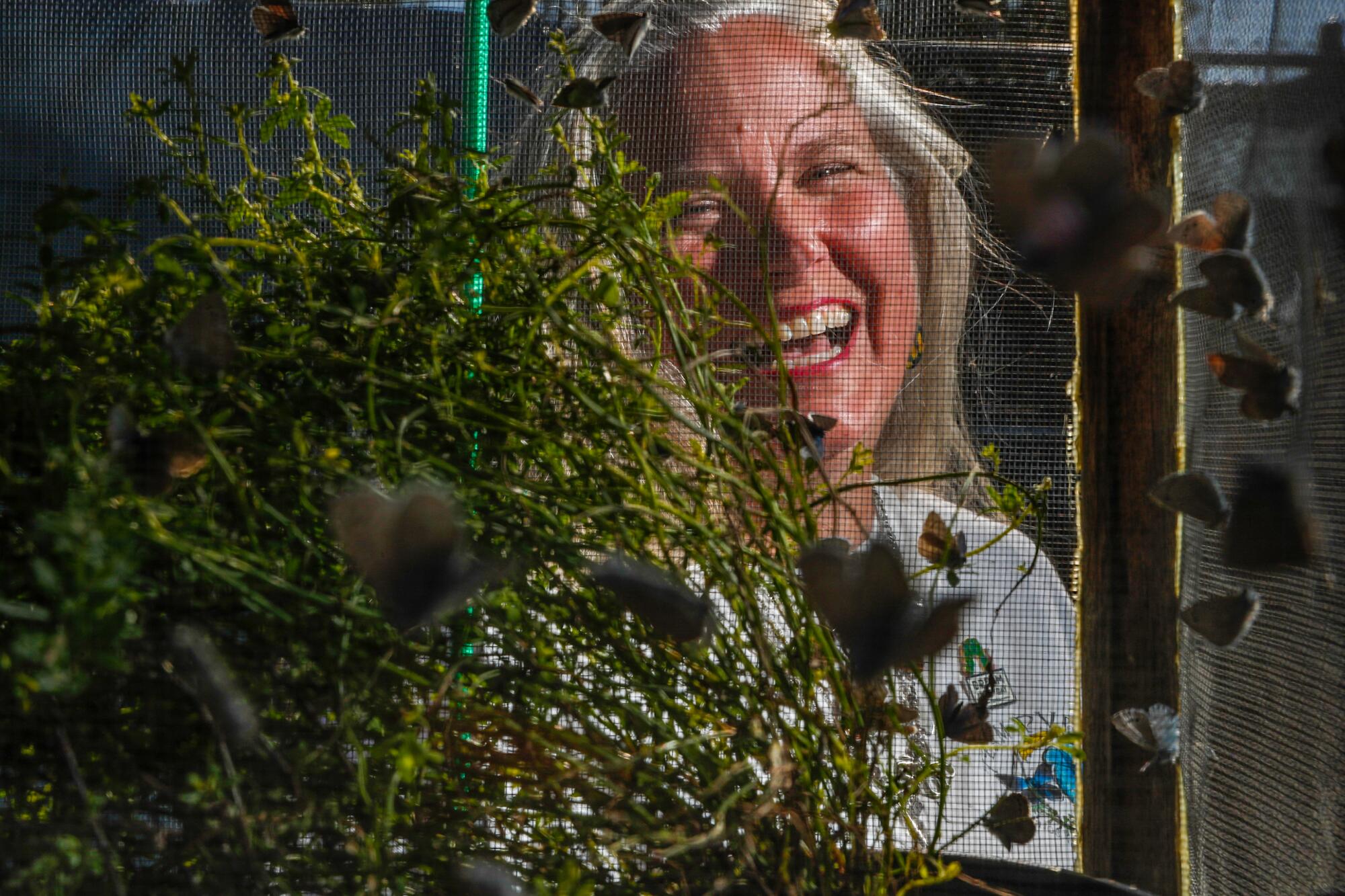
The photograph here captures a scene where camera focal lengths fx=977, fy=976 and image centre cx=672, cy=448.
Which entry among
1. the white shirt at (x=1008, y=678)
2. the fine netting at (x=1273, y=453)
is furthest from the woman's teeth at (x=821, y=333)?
the fine netting at (x=1273, y=453)

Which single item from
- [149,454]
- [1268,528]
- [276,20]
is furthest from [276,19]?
[1268,528]

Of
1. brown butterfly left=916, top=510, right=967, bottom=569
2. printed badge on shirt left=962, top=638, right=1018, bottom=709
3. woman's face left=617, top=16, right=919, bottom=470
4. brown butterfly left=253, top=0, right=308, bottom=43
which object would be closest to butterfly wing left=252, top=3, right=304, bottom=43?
brown butterfly left=253, top=0, right=308, bottom=43

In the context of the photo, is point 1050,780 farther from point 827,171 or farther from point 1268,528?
point 827,171

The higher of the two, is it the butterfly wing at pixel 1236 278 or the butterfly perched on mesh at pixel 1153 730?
the butterfly wing at pixel 1236 278

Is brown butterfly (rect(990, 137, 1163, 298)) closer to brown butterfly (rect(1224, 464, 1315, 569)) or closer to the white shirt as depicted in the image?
brown butterfly (rect(1224, 464, 1315, 569))

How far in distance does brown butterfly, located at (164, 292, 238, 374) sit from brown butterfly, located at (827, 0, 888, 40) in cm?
31

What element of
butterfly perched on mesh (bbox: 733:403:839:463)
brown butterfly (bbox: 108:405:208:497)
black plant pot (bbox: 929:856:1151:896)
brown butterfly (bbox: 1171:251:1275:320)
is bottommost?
black plant pot (bbox: 929:856:1151:896)

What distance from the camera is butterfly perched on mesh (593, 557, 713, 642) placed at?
1.01ft

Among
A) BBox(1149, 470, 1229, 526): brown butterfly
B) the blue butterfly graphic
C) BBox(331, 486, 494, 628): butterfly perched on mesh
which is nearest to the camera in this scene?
BBox(331, 486, 494, 628): butterfly perched on mesh

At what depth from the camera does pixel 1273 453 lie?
506 mm

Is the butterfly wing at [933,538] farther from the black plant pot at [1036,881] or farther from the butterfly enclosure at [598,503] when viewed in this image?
the black plant pot at [1036,881]

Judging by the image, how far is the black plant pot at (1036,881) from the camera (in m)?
0.44

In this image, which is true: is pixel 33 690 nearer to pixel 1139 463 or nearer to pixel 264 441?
pixel 264 441

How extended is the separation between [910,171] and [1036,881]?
Answer: 43 centimetres
